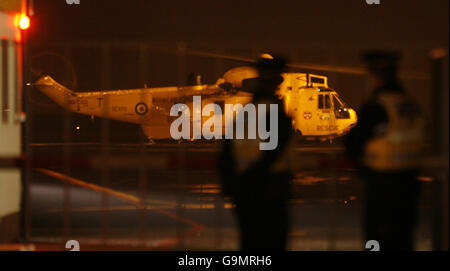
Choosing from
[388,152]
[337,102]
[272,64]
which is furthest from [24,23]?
[337,102]

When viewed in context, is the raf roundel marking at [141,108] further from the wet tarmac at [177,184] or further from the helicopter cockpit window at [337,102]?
the helicopter cockpit window at [337,102]

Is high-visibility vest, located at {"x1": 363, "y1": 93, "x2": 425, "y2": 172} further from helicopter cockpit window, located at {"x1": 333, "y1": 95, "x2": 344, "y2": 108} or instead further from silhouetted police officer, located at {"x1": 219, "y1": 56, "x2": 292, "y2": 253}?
helicopter cockpit window, located at {"x1": 333, "y1": 95, "x2": 344, "y2": 108}

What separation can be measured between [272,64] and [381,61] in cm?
68

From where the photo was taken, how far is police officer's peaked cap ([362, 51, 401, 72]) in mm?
3984

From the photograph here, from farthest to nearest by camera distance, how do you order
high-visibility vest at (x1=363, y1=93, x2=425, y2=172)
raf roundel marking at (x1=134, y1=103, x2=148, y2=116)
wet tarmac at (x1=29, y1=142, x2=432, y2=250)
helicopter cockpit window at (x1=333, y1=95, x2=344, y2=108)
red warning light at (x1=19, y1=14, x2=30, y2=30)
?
helicopter cockpit window at (x1=333, y1=95, x2=344, y2=108)
raf roundel marking at (x1=134, y1=103, x2=148, y2=116)
red warning light at (x1=19, y1=14, x2=30, y2=30)
wet tarmac at (x1=29, y1=142, x2=432, y2=250)
high-visibility vest at (x1=363, y1=93, x2=425, y2=172)

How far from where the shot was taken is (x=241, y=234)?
418 cm

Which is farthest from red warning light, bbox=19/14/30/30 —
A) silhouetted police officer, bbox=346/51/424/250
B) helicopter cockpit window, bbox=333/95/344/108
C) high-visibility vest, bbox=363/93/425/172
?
helicopter cockpit window, bbox=333/95/344/108

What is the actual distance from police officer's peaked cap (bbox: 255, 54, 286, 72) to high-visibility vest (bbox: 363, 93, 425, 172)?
0.67 m

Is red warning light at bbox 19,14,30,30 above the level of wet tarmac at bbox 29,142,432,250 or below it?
above

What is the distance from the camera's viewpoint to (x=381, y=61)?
4000mm

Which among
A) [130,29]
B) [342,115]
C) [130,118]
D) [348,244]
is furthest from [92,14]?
[348,244]

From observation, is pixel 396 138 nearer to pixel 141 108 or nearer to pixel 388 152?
pixel 388 152

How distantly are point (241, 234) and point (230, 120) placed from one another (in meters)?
1.02

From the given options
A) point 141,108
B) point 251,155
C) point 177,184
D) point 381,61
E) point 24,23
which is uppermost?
point 24,23
